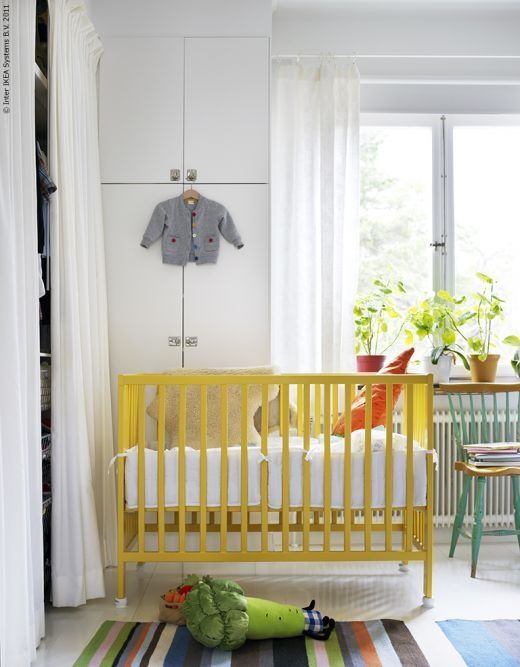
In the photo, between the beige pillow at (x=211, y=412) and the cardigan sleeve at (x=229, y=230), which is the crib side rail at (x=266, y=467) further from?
the cardigan sleeve at (x=229, y=230)

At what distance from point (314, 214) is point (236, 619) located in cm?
187

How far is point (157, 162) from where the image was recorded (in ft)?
9.80

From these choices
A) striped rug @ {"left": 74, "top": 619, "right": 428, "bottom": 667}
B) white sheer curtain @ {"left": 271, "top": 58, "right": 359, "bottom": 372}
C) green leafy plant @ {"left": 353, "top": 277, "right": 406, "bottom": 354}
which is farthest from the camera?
green leafy plant @ {"left": 353, "top": 277, "right": 406, "bottom": 354}

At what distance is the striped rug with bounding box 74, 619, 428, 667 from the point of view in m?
1.99

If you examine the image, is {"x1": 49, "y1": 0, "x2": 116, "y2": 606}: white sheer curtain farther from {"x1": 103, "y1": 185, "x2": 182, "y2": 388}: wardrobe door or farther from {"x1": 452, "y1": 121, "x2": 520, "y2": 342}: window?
{"x1": 452, "y1": 121, "x2": 520, "y2": 342}: window

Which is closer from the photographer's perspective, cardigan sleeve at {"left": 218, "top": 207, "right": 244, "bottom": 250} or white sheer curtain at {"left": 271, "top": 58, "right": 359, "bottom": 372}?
cardigan sleeve at {"left": 218, "top": 207, "right": 244, "bottom": 250}

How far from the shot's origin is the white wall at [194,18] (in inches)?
118

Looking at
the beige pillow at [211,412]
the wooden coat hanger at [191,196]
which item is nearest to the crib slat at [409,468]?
the beige pillow at [211,412]

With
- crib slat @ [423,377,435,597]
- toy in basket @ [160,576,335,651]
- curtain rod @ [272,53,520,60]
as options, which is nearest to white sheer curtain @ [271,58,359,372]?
curtain rod @ [272,53,520,60]

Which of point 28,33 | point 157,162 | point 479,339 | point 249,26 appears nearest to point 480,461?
point 479,339

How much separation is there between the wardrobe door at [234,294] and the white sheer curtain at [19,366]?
3.13 ft

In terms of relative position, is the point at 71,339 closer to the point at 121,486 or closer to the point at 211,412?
the point at 121,486

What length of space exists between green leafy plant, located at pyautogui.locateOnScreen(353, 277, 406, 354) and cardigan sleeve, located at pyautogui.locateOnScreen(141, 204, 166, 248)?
38.6 inches

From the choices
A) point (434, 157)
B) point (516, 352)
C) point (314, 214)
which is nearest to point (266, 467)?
point (314, 214)
